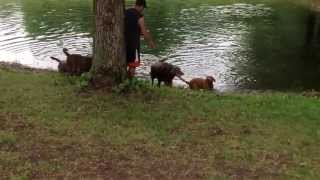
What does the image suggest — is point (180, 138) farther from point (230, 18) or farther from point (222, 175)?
point (230, 18)

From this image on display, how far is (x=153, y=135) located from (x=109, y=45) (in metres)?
2.05

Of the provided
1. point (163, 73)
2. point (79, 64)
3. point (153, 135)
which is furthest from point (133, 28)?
point (153, 135)

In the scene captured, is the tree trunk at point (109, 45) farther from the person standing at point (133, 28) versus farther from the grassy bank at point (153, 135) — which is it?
the person standing at point (133, 28)

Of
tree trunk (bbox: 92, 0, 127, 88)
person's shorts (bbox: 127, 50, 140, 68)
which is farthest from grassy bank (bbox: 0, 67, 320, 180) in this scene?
person's shorts (bbox: 127, 50, 140, 68)

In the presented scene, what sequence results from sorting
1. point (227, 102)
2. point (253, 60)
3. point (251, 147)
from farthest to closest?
point (253, 60)
point (227, 102)
point (251, 147)

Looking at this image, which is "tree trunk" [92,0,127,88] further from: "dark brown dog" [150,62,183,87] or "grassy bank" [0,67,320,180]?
"dark brown dog" [150,62,183,87]

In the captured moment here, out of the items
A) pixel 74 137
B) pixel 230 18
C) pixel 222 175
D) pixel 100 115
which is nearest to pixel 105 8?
pixel 100 115

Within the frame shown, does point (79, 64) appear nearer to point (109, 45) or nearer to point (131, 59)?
point (131, 59)

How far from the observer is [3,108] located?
8547 millimetres

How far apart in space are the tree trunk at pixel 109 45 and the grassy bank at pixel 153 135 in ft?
0.98

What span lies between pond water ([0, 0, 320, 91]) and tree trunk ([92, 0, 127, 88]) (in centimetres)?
629

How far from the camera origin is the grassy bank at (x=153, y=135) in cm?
649

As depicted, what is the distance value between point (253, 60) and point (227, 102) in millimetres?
10876

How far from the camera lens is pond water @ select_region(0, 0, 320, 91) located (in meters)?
18.0
